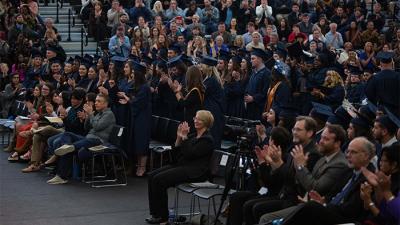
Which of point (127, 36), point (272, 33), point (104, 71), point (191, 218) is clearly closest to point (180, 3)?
point (127, 36)

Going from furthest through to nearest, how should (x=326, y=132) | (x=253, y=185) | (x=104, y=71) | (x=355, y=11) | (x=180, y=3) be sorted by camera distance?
(x=180, y=3)
(x=355, y=11)
(x=104, y=71)
(x=253, y=185)
(x=326, y=132)

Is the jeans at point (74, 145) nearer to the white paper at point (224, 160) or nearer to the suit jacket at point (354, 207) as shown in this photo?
the white paper at point (224, 160)

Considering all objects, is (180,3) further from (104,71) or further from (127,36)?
(104,71)

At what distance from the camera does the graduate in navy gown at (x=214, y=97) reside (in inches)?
553

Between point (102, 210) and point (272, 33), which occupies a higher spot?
point (272, 33)

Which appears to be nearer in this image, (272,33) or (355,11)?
(272,33)

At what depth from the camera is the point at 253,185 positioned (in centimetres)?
1102

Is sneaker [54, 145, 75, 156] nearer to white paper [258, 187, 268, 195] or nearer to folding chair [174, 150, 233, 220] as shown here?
folding chair [174, 150, 233, 220]

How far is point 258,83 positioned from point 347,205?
6.34 m

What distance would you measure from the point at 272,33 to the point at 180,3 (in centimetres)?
593

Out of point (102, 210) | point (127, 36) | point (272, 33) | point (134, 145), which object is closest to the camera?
point (102, 210)

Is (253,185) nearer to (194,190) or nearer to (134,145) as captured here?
(194,190)

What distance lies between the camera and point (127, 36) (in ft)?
71.6

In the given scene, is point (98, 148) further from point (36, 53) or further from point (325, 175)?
point (36, 53)
